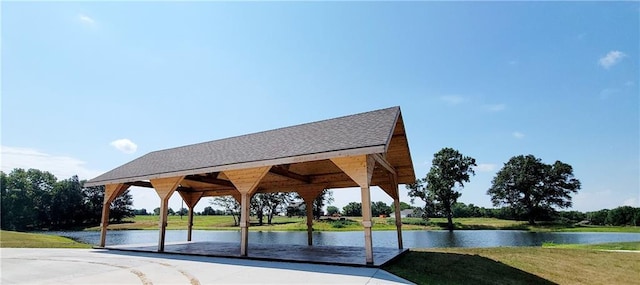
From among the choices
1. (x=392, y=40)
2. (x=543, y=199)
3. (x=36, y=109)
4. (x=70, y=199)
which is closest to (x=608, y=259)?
(x=392, y=40)

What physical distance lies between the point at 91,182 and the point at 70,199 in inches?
1986

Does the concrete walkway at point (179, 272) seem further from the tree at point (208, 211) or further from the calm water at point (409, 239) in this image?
the tree at point (208, 211)

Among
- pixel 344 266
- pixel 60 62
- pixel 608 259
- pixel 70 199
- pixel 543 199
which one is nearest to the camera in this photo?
pixel 344 266

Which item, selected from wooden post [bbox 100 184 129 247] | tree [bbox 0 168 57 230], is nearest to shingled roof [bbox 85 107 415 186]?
wooden post [bbox 100 184 129 247]

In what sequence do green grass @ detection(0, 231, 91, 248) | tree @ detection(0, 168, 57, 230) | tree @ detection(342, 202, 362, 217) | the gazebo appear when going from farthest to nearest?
tree @ detection(342, 202, 362, 217)
tree @ detection(0, 168, 57, 230)
green grass @ detection(0, 231, 91, 248)
the gazebo

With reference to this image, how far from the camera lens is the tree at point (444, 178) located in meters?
38.9

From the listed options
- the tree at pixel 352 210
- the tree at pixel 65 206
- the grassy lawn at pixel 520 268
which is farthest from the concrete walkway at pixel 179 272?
the tree at pixel 352 210

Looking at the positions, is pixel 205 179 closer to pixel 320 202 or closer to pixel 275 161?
pixel 275 161

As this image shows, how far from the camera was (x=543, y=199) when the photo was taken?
4262cm

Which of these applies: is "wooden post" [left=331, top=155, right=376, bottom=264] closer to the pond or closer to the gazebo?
the gazebo

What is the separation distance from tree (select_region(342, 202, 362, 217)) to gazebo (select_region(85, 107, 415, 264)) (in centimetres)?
5346

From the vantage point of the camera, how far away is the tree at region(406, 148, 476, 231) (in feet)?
128

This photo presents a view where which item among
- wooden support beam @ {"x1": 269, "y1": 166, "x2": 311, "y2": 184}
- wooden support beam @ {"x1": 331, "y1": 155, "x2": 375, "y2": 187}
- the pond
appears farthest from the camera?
the pond

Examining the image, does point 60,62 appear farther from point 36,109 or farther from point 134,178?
point 134,178
